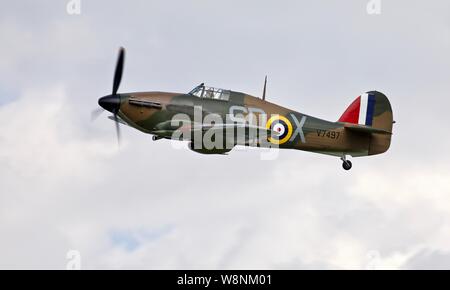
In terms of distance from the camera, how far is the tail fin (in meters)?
30.4

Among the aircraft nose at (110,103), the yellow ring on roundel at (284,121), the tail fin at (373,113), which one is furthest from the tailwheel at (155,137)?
the tail fin at (373,113)

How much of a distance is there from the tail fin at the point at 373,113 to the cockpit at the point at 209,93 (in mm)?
4660

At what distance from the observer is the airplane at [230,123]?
2766 centimetres

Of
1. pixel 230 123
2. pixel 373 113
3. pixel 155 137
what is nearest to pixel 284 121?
pixel 230 123

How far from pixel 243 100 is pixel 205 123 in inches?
59.1

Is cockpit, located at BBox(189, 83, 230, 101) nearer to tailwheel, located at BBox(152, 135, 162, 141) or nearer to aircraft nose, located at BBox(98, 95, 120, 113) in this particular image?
tailwheel, located at BBox(152, 135, 162, 141)

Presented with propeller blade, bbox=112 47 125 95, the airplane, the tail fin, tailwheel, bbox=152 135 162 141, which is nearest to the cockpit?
the airplane

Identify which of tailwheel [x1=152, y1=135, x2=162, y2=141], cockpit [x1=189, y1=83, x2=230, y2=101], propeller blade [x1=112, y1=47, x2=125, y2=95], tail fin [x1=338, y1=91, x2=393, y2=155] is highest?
propeller blade [x1=112, y1=47, x2=125, y2=95]

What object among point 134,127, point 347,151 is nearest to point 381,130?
point 347,151

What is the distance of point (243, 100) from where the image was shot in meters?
28.7

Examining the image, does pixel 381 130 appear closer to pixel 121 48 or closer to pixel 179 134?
pixel 179 134

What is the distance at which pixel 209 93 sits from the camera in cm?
2856

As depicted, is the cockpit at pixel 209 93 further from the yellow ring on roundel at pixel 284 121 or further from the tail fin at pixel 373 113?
the tail fin at pixel 373 113

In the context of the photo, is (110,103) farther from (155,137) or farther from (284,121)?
(284,121)
